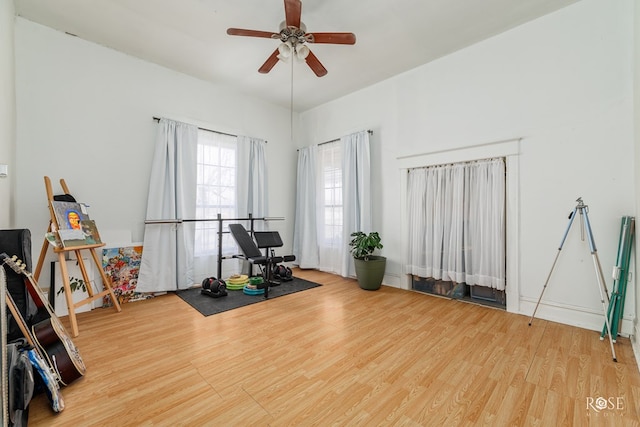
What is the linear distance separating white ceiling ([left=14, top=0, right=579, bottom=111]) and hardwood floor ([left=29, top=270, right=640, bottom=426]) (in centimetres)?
326

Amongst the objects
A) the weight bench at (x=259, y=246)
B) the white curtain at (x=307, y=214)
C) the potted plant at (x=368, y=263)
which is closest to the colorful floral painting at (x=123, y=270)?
the weight bench at (x=259, y=246)

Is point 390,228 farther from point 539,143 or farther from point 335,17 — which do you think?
point 335,17

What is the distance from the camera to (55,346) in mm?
1838

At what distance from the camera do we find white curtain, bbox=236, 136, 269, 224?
185 inches

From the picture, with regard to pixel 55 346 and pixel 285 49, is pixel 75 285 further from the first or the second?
pixel 285 49

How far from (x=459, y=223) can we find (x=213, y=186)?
3719 mm

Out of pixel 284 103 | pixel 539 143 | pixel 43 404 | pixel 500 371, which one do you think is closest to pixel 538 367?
pixel 500 371

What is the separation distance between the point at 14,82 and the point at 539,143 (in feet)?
18.6

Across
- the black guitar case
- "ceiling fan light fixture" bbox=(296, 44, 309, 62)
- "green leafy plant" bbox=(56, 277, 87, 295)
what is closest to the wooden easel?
"green leafy plant" bbox=(56, 277, 87, 295)

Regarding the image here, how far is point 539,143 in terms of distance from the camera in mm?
2916

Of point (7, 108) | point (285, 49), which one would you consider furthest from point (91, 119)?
point (285, 49)

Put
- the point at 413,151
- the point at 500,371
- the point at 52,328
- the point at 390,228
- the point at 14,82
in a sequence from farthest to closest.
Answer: the point at 390,228
the point at 413,151
the point at 14,82
the point at 500,371
the point at 52,328

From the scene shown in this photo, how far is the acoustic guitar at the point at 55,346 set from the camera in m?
1.78

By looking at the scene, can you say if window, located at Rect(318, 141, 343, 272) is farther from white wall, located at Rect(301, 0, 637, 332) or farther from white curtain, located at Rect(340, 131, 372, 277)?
white wall, located at Rect(301, 0, 637, 332)
